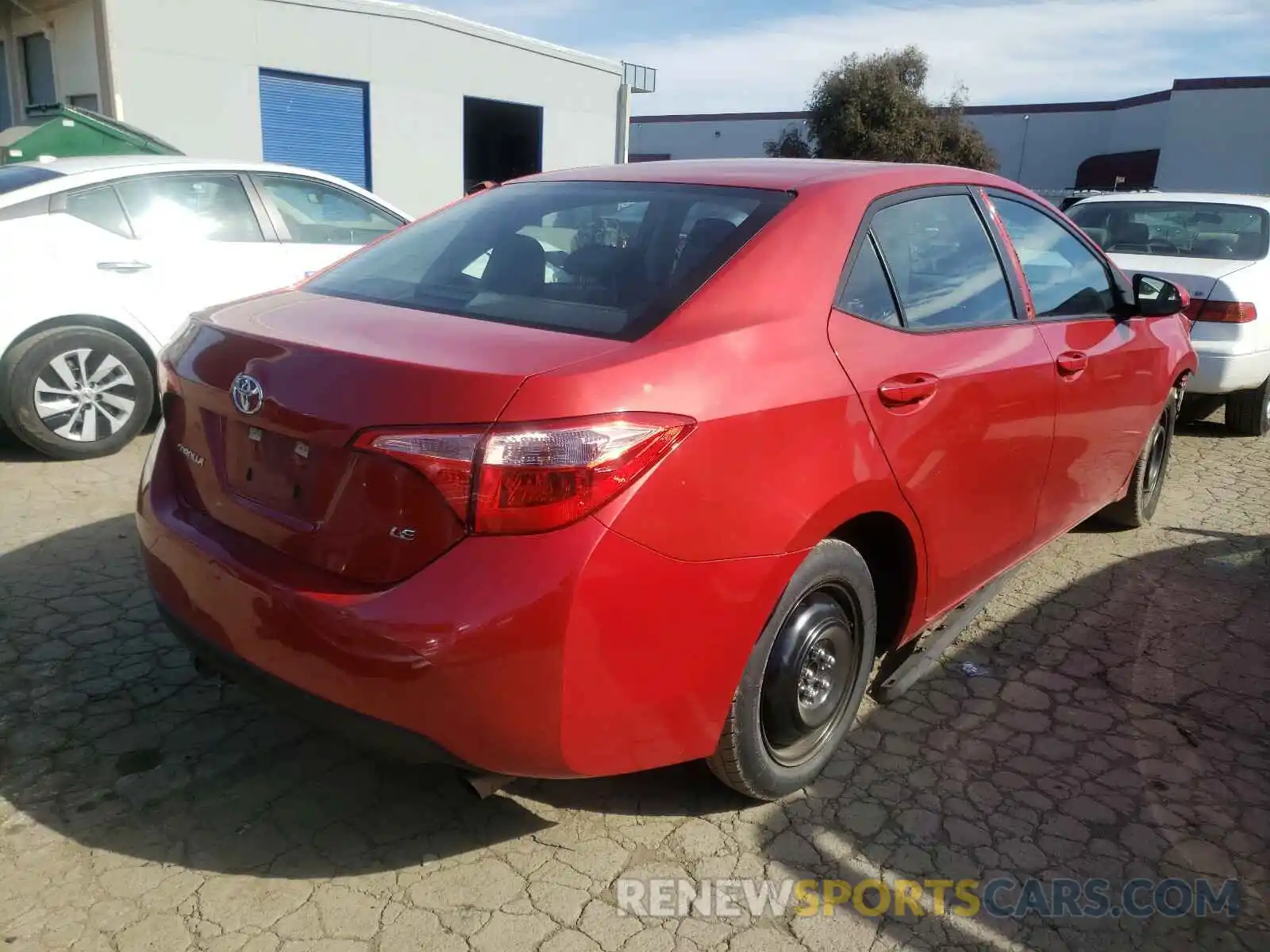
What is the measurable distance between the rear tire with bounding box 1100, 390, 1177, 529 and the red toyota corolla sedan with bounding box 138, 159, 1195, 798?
179 cm

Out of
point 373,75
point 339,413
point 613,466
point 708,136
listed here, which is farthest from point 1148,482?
point 708,136

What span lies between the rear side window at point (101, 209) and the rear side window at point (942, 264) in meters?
4.35

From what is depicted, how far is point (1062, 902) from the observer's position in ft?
7.98

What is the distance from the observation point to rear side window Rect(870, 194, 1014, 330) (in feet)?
9.48

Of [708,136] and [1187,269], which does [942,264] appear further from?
[708,136]

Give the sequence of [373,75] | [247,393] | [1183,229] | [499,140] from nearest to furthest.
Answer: [247,393]
[1183,229]
[373,75]
[499,140]

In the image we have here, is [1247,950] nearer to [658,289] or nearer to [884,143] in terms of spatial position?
[658,289]

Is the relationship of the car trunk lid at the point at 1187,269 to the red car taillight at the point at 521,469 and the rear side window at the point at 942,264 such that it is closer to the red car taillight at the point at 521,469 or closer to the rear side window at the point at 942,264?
the rear side window at the point at 942,264

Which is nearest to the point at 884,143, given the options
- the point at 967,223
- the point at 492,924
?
the point at 967,223

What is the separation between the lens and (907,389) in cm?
270

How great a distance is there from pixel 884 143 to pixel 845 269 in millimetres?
30899

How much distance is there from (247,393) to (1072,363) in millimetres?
2680

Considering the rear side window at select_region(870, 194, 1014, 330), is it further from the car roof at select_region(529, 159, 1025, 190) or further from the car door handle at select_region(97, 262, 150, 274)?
the car door handle at select_region(97, 262, 150, 274)

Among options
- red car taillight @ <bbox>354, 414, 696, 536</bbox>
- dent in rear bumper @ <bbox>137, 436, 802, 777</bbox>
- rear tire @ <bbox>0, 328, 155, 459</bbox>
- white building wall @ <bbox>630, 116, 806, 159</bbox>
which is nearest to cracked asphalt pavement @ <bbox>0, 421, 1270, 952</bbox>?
dent in rear bumper @ <bbox>137, 436, 802, 777</bbox>
